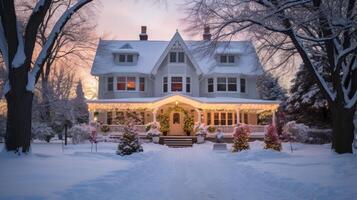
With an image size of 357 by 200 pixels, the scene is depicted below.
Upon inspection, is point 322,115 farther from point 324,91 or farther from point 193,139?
point 324,91

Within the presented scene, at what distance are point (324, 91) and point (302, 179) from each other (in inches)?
338

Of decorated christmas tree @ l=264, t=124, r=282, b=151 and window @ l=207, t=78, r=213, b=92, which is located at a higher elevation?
window @ l=207, t=78, r=213, b=92

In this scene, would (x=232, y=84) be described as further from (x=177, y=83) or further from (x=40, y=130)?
(x=40, y=130)

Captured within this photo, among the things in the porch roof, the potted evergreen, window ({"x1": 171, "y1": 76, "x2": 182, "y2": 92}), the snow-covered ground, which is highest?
window ({"x1": 171, "y1": 76, "x2": 182, "y2": 92})

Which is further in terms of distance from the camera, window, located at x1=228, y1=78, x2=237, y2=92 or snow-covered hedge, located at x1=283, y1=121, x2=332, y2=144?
window, located at x1=228, y1=78, x2=237, y2=92

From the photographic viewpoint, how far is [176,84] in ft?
122

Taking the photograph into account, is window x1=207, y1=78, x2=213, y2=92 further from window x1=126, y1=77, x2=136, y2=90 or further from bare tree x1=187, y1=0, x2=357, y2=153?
bare tree x1=187, y1=0, x2=357, y2=153

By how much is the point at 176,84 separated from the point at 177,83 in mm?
132

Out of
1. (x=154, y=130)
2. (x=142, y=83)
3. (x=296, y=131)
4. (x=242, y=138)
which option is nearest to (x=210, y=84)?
(x=142, y=83)

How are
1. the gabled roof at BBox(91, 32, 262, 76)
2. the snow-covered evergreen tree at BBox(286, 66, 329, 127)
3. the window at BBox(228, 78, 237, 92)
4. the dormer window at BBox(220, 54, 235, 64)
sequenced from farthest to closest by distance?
the dormer window at BBox(220, 54, 235, 64) → the window at BBox(228, 78, 237, 92) → the gabled roof at BBox(91, 32, 262, 76) → the snow-covered evergreen tree at BBox(286, 66, 329, 127)

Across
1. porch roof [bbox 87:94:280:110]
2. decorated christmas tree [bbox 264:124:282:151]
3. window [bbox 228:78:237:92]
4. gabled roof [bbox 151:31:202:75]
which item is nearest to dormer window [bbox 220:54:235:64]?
window [bbox 228:78:237:92]

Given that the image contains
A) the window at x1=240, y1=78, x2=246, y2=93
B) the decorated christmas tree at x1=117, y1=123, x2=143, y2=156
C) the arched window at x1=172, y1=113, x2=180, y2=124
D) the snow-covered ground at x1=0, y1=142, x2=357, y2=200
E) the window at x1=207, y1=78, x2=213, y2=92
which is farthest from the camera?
the window at x1=240, y1=78, x2=246, y2=93

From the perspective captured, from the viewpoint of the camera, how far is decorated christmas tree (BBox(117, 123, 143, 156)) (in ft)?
65.3

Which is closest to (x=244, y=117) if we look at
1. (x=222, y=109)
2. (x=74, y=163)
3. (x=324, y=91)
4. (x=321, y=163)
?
(x=222, y=109)
